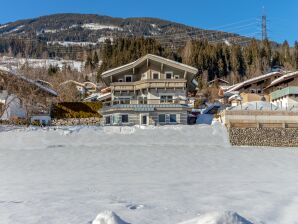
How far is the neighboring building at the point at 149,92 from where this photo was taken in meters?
36.5

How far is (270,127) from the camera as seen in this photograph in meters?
30.7

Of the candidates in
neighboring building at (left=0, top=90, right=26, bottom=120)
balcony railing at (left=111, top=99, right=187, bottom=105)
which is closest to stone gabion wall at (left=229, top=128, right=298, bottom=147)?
balcony railing at (left=111, top=99, right=187, bottom=105)

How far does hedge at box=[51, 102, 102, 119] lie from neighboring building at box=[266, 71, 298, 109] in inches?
862

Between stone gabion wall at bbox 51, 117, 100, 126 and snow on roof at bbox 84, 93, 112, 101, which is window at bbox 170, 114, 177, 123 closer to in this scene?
stone gabion wall at bbox 51, 117, 100, 126

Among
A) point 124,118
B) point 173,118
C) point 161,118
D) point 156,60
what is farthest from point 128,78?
point 173,118

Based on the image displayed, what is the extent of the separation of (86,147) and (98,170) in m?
8.55

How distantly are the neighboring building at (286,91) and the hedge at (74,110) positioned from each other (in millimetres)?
21886

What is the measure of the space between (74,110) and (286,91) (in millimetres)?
25546

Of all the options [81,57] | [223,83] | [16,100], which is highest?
[81,57]

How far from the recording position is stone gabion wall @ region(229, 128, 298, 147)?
30203mm

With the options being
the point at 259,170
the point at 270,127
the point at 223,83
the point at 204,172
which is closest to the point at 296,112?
the point at 270,127

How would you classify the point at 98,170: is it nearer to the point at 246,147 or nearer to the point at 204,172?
the point at 204,172

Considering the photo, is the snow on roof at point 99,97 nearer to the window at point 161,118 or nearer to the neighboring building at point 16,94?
the neighboring building at point 16,94

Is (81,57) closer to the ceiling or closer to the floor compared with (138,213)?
closer to the ceiling
